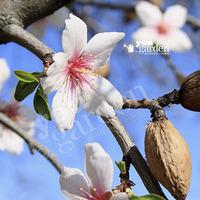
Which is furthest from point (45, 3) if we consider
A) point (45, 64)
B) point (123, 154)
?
point (123, 154)

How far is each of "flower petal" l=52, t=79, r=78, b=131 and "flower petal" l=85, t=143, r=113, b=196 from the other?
5 cm

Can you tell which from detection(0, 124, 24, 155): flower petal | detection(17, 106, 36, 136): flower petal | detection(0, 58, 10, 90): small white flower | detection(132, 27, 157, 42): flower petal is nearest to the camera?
detection(0, 58, 10, 90): small white flower

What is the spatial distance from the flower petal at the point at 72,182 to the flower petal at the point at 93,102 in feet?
0.29

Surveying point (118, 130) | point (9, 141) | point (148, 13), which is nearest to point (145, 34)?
point (148, 13)

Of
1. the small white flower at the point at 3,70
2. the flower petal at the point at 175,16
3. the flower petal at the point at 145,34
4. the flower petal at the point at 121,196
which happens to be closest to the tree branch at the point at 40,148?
the small white flower at the point at 3,70

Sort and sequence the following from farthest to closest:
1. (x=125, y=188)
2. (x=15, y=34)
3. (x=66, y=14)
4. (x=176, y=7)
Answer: (x=176, y=7)
(x=66, y=14)
(x=15, y=34)
(x=125, y=188)

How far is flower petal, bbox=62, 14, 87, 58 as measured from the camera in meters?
0.75

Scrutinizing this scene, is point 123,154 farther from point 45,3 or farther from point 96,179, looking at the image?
point 45,3

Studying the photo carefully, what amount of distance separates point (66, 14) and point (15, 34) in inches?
22.6

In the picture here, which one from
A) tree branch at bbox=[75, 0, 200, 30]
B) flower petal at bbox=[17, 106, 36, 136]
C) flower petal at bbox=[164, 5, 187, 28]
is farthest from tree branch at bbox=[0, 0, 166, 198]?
flower petal at bbox=[164, 5, 187, 28]

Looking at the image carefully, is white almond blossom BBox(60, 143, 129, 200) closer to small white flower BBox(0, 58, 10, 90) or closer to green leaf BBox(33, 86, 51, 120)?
green leaf BBox(33, 86, 51, 120)

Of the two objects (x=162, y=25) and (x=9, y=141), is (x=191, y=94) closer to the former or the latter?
(x=9, y=141)

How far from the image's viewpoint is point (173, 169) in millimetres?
692

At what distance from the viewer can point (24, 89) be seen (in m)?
0.75
